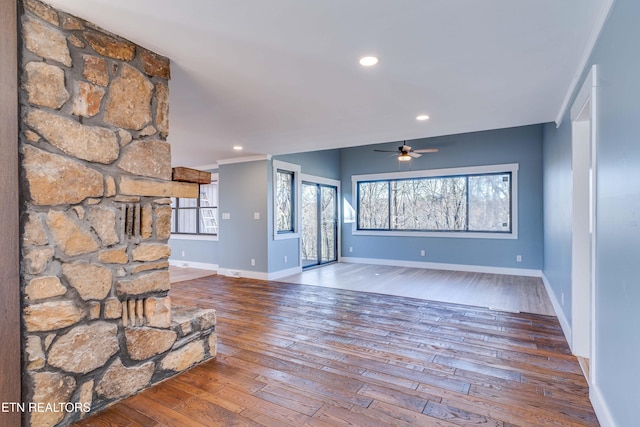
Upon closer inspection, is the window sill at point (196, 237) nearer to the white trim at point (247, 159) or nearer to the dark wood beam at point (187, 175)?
the white trim at point (247, 159)

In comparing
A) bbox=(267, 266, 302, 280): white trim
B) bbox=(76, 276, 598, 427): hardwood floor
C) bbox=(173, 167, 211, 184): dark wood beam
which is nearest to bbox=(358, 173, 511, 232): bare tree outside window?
bbox=(267, 266, 302, 280): white trim

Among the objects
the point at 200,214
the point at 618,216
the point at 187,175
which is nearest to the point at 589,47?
the point at 618,216

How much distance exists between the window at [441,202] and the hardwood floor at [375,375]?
3237 millimetres

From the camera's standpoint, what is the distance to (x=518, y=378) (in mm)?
2520

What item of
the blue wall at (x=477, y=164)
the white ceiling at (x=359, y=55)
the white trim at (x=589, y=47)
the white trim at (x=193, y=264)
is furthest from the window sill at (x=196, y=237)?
the white trim at (x=589, y=47)

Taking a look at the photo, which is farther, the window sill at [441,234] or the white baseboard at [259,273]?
the window sill at [441,234]

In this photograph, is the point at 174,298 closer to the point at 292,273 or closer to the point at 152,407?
the point at 292,273

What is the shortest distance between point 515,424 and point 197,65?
10.5 ft

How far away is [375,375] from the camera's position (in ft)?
8.46

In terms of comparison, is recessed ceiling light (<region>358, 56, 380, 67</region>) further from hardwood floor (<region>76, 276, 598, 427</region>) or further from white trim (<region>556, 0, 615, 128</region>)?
hardwood floor (<region>76, 276, 598, 427</region>)

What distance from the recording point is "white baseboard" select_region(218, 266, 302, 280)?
6.42 meters

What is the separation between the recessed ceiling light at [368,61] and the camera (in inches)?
96.3

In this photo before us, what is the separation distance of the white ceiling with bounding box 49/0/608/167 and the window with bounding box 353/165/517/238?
3.02 m

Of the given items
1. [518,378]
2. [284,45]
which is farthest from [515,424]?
[284,45]
